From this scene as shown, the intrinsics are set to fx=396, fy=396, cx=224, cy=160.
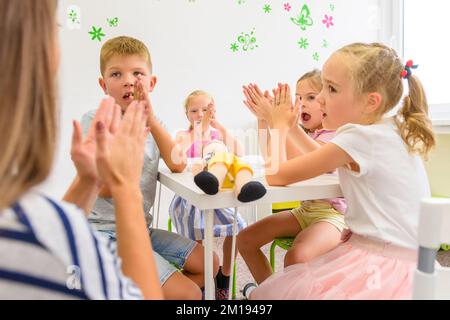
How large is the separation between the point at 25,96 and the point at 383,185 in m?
0.71

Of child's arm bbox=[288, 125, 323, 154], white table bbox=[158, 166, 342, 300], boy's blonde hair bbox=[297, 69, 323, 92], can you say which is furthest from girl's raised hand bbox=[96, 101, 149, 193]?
boy's blonde hair bbox=[297, 69, 323, 92]

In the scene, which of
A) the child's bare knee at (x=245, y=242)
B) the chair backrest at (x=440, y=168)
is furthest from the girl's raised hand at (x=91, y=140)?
the chair backrest at (x=440, y=168)

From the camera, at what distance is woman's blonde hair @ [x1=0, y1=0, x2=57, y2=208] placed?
39cm

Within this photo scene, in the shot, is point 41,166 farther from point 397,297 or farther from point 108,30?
point 108,30

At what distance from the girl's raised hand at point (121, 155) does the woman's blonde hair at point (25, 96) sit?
0.35 feet

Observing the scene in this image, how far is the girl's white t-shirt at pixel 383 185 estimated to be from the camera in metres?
0.82

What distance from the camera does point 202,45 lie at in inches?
95.1

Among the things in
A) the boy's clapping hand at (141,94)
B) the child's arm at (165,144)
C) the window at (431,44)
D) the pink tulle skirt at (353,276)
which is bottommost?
the pink tulle skirt at (353,276)

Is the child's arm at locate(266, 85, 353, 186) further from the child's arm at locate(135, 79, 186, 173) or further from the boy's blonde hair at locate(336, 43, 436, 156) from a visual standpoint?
the child's arm at locate(135, 79, 186, 173)

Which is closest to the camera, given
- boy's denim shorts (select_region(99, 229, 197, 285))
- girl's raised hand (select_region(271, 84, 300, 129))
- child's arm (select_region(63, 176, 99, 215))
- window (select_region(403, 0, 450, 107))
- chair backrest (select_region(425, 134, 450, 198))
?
child's arm (select_region(63, 176, 99, 215))

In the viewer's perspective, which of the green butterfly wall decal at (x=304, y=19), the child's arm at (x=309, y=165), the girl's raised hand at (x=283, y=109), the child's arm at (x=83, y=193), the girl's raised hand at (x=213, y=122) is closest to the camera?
the child's arm at (x=83, y=193)

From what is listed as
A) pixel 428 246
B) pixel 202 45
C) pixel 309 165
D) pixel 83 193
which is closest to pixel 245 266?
pixel 309 165

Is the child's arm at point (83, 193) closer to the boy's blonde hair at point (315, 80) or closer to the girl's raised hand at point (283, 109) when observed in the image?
the girl's raised hand at point (283, 109)

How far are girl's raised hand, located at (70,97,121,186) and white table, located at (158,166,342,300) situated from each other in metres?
0.21
